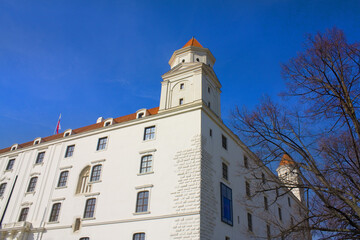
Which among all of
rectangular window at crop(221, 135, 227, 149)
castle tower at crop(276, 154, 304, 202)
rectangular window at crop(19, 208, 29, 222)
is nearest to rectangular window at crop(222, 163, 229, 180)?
rectangular window at crop(221, 135, 227, 149)

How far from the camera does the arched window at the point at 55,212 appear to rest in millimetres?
23516

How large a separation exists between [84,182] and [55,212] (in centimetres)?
312

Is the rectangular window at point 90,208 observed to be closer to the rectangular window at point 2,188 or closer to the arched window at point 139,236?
the arched window at point 139,236

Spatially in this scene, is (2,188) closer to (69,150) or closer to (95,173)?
(69,150)

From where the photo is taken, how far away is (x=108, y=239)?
65.5 feet

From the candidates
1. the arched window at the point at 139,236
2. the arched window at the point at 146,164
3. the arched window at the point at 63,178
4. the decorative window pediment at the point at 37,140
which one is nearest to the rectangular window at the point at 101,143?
the arched window at the point at 63,178

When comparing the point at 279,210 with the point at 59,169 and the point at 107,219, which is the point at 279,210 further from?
the point at 59,169

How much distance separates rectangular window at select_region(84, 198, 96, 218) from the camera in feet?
72.0

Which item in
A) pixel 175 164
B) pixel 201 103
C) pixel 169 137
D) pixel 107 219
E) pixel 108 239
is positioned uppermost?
pixel 201 103

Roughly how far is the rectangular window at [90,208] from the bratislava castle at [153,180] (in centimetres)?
8

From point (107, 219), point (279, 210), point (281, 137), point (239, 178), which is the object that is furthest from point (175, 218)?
point (279, 210)

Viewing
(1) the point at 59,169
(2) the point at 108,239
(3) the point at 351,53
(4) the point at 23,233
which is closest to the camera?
(3) the point at 351,53

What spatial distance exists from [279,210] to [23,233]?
2316cm

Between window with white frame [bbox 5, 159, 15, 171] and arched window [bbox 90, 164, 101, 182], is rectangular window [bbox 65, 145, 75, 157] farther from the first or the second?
window with white frame [bbox 5, 159, 15, 171]
